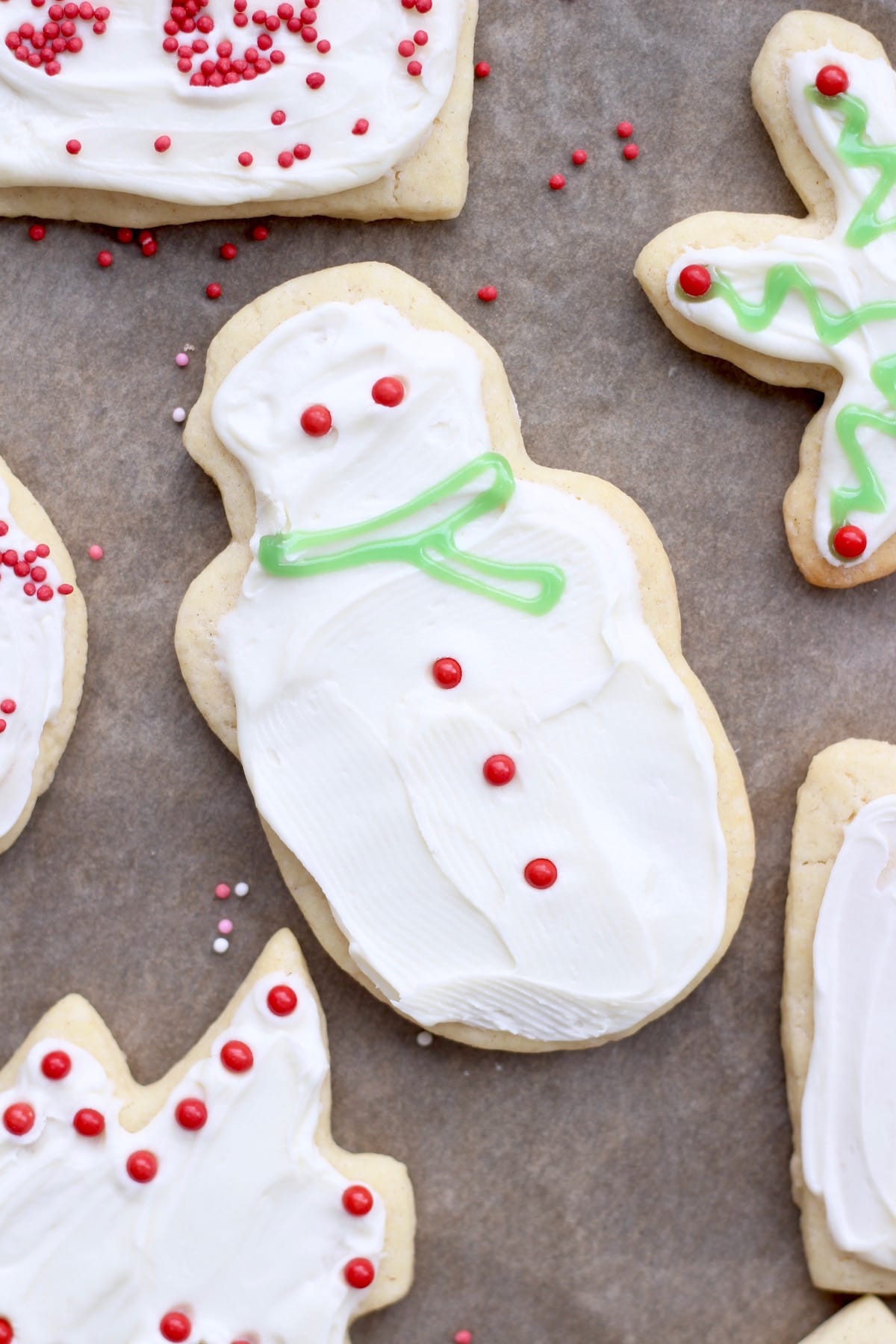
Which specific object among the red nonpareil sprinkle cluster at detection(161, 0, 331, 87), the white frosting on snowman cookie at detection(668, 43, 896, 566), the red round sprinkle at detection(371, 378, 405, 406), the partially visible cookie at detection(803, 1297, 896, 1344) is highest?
the red nonpareil sprinkle cluster at detection(161, 0, 331, 87)

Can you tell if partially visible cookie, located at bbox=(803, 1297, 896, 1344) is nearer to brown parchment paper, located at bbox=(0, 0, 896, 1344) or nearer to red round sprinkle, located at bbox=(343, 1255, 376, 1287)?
brown parchment paper, located at bbox=(0, 0, 896, 1344)

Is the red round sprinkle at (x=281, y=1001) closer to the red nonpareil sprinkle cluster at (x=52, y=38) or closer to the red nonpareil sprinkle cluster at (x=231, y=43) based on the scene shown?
the red nonpareil sprinkle cluster at (x=231, y=43)

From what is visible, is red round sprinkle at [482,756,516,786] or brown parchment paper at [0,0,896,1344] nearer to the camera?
red round sprinkle at [482,756,516,786]

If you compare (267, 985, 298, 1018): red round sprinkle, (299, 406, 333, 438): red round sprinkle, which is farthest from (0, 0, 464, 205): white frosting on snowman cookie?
(267, 985, 298, 1018): red round sprinkle

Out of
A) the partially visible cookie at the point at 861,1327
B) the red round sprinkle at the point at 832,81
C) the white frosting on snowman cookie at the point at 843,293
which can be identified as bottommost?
the partially visible cookie at the point at 861,1327

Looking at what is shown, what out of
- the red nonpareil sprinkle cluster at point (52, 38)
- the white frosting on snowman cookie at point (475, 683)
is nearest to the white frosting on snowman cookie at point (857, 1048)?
the white frosting on snowman cookie at point (475, 683)

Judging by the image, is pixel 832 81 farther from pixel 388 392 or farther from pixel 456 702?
pixel 456 702

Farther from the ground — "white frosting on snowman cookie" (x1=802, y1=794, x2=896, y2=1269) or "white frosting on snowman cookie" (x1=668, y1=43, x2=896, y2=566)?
"white frosting on snowman cookie" (x1=668, y1=43, x2=896, y2=566)
